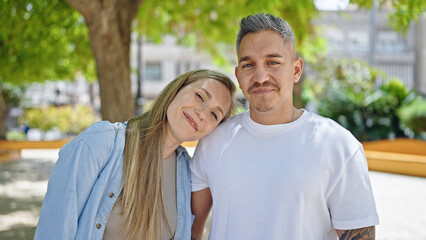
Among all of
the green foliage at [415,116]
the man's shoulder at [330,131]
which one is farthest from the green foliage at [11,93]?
the man's shoulder at [330,131]

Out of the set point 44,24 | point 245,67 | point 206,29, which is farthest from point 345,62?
point 245,67

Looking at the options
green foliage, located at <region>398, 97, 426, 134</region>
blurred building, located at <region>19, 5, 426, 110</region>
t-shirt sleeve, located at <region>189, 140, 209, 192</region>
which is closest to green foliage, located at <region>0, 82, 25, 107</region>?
blurred building, located at <region>19, 5, 426, 110</region>

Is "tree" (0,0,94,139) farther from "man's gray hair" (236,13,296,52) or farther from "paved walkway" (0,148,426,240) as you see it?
"man's gray hair" (236,13,296,52)

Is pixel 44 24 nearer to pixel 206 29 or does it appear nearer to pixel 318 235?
pixel 206 29

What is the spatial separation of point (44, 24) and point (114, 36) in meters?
2.72

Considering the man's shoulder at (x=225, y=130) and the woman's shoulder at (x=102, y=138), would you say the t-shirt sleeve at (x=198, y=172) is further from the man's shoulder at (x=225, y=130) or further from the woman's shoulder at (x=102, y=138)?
the woman's shoulder at (x=102, y=138)

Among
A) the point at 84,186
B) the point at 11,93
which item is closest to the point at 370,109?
the point at 84,186

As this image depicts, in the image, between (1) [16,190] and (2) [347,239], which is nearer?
(2) [347,239]

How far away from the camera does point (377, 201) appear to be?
784 centimetres

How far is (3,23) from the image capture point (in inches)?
289

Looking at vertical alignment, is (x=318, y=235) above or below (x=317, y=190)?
below

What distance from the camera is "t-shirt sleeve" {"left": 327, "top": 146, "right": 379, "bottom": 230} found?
2230 millimetres

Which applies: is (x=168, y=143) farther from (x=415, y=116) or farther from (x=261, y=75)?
(x=415, y=116)

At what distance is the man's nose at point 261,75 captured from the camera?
2.48m
